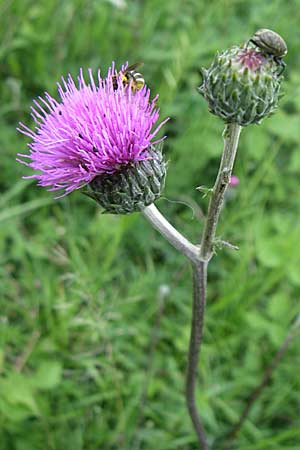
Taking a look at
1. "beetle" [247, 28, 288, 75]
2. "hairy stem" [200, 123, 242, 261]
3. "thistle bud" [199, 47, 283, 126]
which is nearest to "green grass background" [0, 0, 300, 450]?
"hairy stem" [200, 123, 242, 261]

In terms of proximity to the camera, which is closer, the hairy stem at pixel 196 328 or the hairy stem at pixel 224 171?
the hairy stem at pixel 224 171

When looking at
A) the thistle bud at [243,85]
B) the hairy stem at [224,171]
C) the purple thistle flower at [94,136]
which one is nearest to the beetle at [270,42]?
the thistle bud at [243,85]

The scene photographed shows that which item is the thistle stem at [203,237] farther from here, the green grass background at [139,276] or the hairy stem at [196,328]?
the green grass background at [139,276]

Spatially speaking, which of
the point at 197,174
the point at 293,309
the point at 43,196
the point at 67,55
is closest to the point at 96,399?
the point at 293,309

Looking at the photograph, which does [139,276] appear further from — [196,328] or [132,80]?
[132,80]

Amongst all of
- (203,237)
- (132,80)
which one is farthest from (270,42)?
(203,237)

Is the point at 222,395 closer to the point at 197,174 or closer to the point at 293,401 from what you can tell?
the point at 293,401
